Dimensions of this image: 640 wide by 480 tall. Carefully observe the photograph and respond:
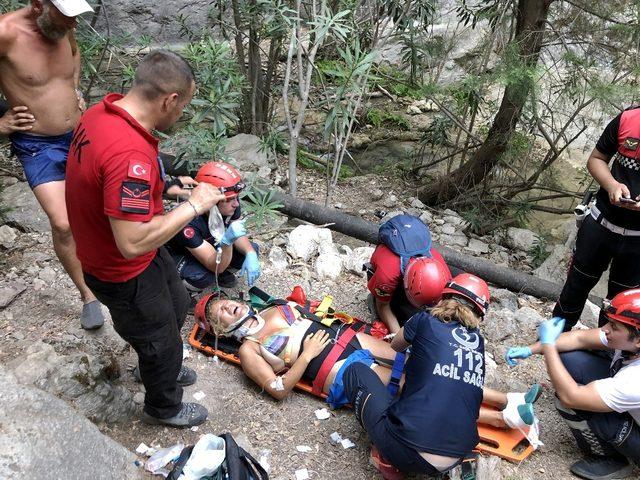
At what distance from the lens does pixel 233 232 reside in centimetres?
371

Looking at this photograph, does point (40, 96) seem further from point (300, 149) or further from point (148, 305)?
point (300, 149)

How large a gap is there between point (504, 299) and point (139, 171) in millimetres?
4135

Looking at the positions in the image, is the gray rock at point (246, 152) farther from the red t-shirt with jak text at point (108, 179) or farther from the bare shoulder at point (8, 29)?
the red t-shirt with jak text at point (108, 179)

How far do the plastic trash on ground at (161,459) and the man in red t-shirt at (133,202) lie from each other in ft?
1.42

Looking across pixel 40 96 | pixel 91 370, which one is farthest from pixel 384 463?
pixel 40 96

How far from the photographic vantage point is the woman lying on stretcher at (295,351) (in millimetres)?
3504

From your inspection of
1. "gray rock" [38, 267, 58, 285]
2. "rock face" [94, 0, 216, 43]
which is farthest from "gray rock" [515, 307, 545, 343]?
"rock face" [94, 0, 216, 43]

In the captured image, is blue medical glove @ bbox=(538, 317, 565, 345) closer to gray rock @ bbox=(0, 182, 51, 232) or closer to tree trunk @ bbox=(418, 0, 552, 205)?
tree trunk @ bbox=(418, 0, 552, 205)

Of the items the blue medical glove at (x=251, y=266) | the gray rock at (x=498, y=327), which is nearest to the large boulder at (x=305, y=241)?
the blue medical glove at (x=251, y=266)

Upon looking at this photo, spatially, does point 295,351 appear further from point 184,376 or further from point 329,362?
point 184,376

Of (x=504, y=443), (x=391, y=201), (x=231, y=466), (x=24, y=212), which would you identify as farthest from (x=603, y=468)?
(x=391, y=201)

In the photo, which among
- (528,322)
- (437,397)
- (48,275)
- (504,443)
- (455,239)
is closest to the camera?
(437,397)

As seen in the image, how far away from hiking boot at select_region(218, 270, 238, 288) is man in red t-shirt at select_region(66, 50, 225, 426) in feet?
5.34

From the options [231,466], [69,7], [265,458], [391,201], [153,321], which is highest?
[69,7]
